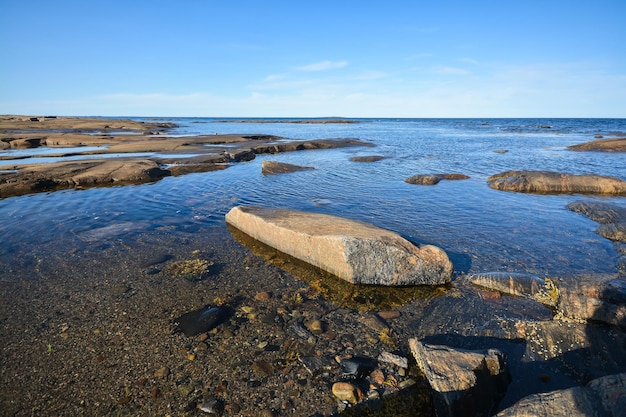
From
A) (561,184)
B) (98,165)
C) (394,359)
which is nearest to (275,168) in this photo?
(98,165)

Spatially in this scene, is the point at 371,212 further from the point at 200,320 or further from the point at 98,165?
the point at 98,165

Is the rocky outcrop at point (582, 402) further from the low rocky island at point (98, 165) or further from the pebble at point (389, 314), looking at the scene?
the low rocky island at point (98, 165)

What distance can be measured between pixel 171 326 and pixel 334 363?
2.77m

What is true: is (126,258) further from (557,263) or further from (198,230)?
(557,263)

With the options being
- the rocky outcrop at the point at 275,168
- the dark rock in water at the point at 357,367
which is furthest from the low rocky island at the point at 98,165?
the dark rock in water at the point at 357,367

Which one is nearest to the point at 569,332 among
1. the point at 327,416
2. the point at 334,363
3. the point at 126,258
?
the point at 334,363

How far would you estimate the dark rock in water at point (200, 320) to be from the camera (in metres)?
5.26

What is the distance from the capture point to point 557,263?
743cm

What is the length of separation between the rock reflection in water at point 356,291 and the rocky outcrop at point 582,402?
2.66 metres

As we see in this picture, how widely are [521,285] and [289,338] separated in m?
4.61

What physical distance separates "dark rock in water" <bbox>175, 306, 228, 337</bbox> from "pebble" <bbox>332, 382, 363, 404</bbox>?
2.37 meters

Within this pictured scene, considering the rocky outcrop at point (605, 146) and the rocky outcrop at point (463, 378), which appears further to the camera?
the rocky outcrop at point (605, 146)

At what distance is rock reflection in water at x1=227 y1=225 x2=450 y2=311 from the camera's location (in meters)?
6.02

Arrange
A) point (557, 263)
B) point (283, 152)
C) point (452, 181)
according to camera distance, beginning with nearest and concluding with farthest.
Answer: point (557, 263)
point (452, 181)
point (283, 152)
